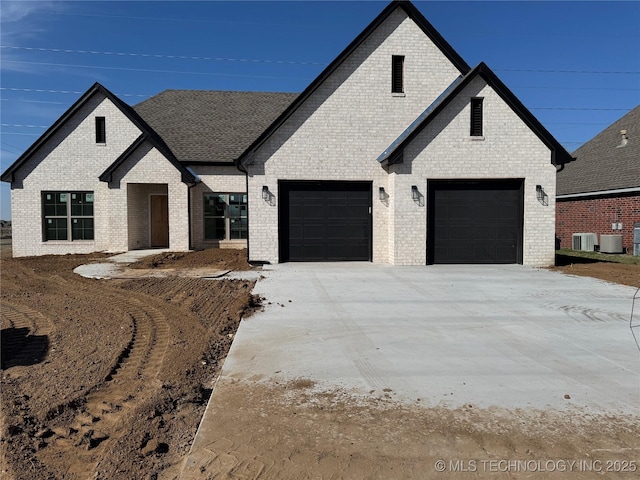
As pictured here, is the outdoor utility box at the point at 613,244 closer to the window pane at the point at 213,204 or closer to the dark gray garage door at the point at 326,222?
the dark gray garage door at the point at 326,222

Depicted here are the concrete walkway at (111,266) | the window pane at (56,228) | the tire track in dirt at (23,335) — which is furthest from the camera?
the window pane at (56,228)

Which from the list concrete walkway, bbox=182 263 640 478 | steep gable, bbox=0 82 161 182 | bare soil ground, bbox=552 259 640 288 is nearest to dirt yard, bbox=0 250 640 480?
concrete walkway, bbox=182 263 640 478

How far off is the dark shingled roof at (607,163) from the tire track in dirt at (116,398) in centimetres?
1994

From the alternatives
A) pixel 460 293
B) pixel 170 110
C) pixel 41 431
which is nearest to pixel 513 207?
pixel 460 293

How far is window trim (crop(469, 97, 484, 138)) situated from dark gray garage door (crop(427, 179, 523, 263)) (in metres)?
1.50

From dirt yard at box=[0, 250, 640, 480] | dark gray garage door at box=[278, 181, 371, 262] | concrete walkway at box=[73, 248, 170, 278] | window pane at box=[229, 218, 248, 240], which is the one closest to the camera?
dirt yard at box=[0, 250, 640, 480]

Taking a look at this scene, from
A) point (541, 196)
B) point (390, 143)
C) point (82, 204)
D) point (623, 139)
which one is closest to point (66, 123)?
point (82, 204)

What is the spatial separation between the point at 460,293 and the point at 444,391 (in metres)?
5.14

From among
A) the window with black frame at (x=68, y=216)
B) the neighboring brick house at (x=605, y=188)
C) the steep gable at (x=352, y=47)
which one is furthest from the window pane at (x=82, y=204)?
the neighboring brick house at (x=605, y=188)

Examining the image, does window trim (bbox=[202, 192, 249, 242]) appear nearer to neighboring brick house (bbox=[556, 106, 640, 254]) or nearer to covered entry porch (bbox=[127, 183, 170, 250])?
covered entry porch (bbox=[127, 183, 170, 250])

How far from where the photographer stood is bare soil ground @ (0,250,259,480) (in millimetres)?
3182

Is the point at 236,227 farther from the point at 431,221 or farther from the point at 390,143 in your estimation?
the point at 431,221

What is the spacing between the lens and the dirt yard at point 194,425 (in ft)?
9.64

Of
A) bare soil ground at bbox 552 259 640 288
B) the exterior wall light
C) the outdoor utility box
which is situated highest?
the exterior wall light
